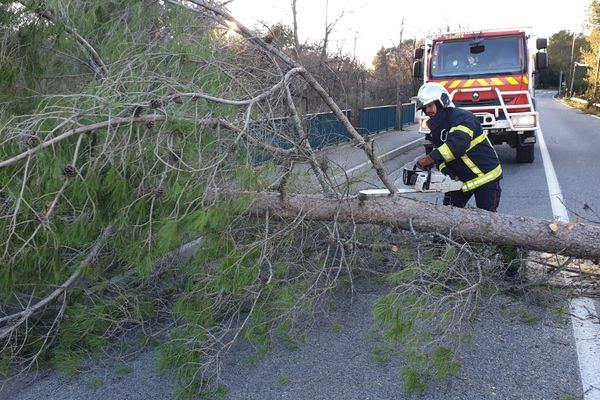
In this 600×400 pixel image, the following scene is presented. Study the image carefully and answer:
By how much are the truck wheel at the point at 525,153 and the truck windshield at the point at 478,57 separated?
1466 millimetres

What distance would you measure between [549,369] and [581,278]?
4.12 feet

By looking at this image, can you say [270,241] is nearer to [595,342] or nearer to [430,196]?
[595,342]

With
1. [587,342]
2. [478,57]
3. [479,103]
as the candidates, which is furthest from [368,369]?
[478,57]

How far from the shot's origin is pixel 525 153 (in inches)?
410

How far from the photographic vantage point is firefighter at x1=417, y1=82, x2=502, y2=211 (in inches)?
169

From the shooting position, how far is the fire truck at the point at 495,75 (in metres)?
9.59

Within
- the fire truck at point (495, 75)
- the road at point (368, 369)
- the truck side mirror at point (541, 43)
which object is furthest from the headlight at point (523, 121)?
the road at point (368, 369)

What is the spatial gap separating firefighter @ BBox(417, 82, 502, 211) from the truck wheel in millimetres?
6224

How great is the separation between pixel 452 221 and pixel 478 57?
710cm

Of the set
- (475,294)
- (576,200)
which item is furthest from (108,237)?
(576,200)

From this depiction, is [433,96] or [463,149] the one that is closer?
[463,149]

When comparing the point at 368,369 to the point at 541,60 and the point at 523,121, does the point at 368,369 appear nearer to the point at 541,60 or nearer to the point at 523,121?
Result: the point at 523,121

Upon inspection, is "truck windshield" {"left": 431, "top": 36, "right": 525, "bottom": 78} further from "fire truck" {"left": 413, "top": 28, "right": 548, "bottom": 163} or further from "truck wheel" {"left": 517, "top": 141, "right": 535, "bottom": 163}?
"truck wheel" {"left": 517, "top": 141, "right": 535, "bottom": 163}

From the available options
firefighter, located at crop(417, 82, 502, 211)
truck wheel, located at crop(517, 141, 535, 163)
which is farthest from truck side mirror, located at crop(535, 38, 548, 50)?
firefighter, located at crop(417, 82, 502, 211)
